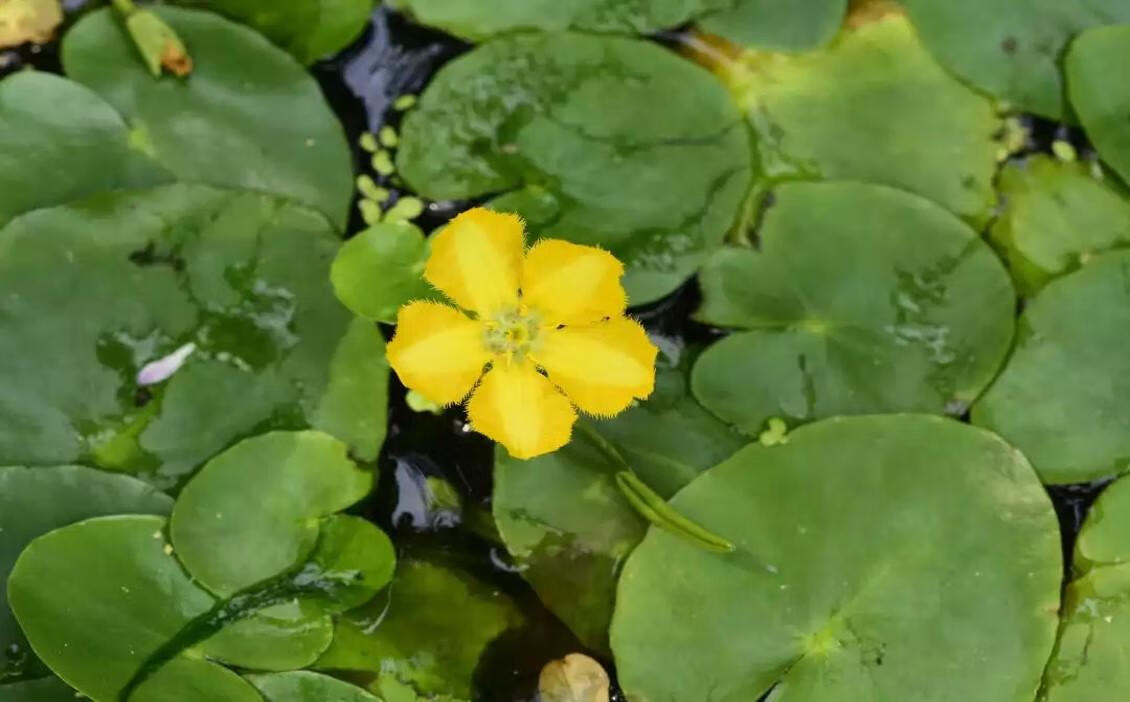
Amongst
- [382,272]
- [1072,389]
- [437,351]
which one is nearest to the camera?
[437,351]

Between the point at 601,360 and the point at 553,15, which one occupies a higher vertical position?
the point at 553,15

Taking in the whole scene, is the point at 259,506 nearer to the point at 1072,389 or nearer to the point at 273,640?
the point at 273,640

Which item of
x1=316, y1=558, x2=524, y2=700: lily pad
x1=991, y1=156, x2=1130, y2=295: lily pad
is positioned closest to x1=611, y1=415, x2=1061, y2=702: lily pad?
x1=316, y1=558, x2=524, y2=700: lily pad

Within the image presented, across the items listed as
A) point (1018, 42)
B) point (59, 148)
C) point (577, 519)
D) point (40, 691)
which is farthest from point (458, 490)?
point (1018, 42)

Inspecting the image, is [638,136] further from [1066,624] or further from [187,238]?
[1066,624]

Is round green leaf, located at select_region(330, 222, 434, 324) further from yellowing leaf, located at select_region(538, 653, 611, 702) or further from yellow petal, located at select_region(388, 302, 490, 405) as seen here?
yellowing leaf, located at select_region(538, 653, 611, 702)

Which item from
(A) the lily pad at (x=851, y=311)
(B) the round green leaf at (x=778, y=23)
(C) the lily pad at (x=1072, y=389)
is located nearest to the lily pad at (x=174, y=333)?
(A) the lily pad at (x=851, y=311)
